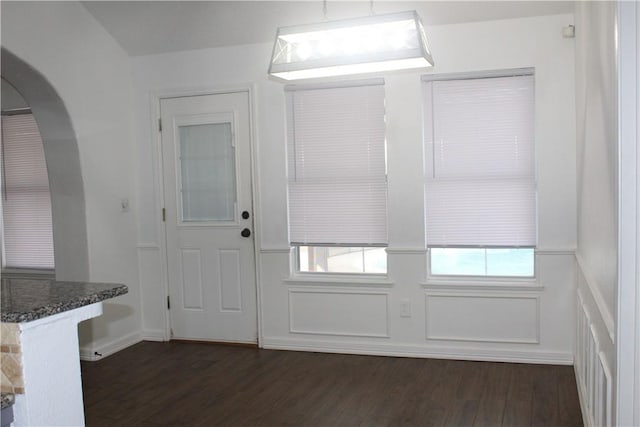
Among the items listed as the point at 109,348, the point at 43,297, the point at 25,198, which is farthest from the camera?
the point at 25,198

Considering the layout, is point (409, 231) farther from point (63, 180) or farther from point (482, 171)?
point (63, 180)

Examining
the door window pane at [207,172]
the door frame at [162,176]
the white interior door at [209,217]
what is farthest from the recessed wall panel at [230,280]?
the door window pane at [207,172]

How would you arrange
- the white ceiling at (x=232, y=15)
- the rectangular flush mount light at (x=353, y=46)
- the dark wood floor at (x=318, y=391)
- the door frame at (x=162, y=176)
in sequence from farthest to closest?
the door frame at (x=162, y=176), the white ceiling at (x=232, y=15), the dark wood floor at (x=318, y=391), the rectangular flush mount light at (x=353, y=46)

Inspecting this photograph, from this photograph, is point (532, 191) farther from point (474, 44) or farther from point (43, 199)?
point (43, 199)

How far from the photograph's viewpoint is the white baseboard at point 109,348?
4.52 m

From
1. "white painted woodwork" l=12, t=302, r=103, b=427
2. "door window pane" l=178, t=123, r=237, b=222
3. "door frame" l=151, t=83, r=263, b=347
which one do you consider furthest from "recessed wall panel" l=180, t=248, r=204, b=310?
"white painted woodwork" l=12, t=302, r=103, b=427

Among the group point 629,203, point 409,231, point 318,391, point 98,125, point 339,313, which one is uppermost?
point 98,125

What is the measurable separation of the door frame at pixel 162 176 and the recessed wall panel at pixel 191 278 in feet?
0.53

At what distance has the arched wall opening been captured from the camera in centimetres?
427

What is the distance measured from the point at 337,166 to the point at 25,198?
3.10m

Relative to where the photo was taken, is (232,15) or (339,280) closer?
(232,15)

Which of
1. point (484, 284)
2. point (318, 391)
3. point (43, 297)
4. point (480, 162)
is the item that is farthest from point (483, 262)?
point (43, 297)

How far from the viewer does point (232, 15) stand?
4.37 m

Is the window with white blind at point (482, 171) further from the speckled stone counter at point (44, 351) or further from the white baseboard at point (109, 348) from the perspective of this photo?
the speckled stone counter at point (44, 351)
